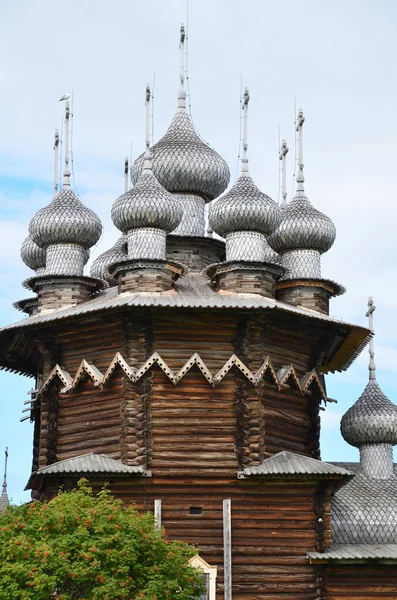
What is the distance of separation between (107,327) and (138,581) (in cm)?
640

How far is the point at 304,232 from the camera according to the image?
28891mm

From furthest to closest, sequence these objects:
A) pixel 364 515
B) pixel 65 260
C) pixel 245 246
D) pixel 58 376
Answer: pixel 65 260, pixel 364 515, pixel 245 246, pixel 58 376

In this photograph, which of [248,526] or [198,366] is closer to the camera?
[248,526]

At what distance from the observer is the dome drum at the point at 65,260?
2823 cm

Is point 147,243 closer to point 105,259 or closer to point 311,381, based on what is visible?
point 311,381

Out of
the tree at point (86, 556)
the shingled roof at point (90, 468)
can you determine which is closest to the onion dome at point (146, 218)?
the shingled roof at point (90, 468)

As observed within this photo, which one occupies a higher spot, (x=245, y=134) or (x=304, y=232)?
(x=245, y=134)

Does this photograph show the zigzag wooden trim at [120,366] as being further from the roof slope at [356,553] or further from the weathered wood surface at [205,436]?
the roof slope at [356,553]

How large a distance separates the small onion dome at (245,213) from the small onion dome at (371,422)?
16.3ft

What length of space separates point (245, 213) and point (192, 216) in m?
3.21

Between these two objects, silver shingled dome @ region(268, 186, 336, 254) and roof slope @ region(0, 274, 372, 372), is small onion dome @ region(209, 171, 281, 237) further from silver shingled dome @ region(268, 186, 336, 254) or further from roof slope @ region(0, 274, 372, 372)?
silver shingled dome @ region(268, 186, 336, 254)

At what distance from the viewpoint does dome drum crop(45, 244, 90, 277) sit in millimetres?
28234

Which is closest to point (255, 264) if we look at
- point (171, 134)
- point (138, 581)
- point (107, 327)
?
point (107, 327)

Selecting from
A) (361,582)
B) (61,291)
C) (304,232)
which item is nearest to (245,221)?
(304,232)
